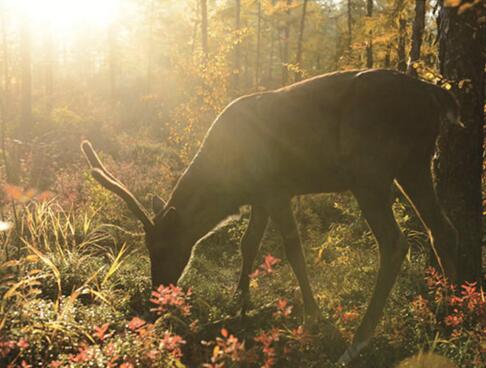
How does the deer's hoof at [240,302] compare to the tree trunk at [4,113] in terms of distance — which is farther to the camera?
the tree trunk at [4,113]

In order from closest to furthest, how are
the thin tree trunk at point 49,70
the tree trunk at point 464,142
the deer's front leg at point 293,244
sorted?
the tree trunk at point 464,142 < the deer's front leg at point 293,244 < the thin tree trunk at point 49,70

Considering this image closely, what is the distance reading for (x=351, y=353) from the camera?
13.7ft

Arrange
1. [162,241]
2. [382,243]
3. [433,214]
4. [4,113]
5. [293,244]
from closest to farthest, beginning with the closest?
[382,243]
[433,214]
[162,241]
[293,244]
[4,113]

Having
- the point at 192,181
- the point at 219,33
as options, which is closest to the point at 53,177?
the point at 192,181

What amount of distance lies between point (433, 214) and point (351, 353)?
162 centimetres

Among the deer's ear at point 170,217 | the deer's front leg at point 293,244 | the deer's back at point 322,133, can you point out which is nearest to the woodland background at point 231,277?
the deer's front leg at point 293,244

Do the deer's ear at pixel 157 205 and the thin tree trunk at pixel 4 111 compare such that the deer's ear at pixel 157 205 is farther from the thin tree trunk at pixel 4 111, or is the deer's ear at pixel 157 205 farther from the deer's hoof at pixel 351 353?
the deer's hoof at pixel 351 353

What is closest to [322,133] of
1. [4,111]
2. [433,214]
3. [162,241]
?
[433,214]

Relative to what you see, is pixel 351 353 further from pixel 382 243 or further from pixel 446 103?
pixel 446 103

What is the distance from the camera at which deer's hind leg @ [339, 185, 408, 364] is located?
4.41 metres

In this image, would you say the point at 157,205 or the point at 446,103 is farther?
the point at 157,205

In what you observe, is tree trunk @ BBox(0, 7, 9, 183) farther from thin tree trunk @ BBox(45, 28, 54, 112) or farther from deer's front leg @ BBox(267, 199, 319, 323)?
deer's front leg @ BBox(267, 199, 319, 323)

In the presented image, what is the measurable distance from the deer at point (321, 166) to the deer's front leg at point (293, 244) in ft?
0.04

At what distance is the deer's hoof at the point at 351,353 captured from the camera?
4.12m
